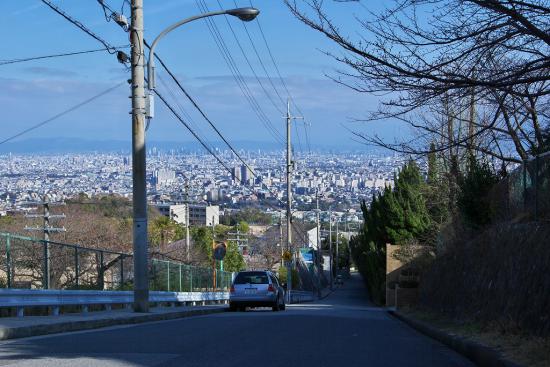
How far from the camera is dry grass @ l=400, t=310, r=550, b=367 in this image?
8.41 m

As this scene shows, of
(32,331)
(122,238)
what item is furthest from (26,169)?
(32,331)

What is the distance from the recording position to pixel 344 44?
9.67 meters

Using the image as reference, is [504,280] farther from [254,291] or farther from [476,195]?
[254,291]

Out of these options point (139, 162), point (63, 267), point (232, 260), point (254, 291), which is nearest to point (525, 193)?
point (139, 162)

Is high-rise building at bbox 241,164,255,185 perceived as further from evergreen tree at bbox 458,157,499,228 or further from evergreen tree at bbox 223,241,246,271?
evergreen tree at bbox 458,157,499,228

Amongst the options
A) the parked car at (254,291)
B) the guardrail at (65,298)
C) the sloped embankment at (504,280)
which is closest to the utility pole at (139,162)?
the guardrail at (65,298)

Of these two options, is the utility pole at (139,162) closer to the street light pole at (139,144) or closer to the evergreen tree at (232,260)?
the street light pole at (139,144)

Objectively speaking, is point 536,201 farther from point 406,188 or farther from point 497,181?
point 406,188

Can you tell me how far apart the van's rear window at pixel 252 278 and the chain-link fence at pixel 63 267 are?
3178mm

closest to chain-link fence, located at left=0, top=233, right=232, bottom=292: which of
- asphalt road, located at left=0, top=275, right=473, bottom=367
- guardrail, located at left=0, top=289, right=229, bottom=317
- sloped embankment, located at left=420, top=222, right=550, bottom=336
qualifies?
guardrail, located at left=0, top=289, right=229, bottom=317

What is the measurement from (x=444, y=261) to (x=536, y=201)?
8.07 m

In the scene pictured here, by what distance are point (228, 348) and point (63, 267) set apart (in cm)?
948

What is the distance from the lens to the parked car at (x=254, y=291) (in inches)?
1089

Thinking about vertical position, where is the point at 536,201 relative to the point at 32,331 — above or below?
above
